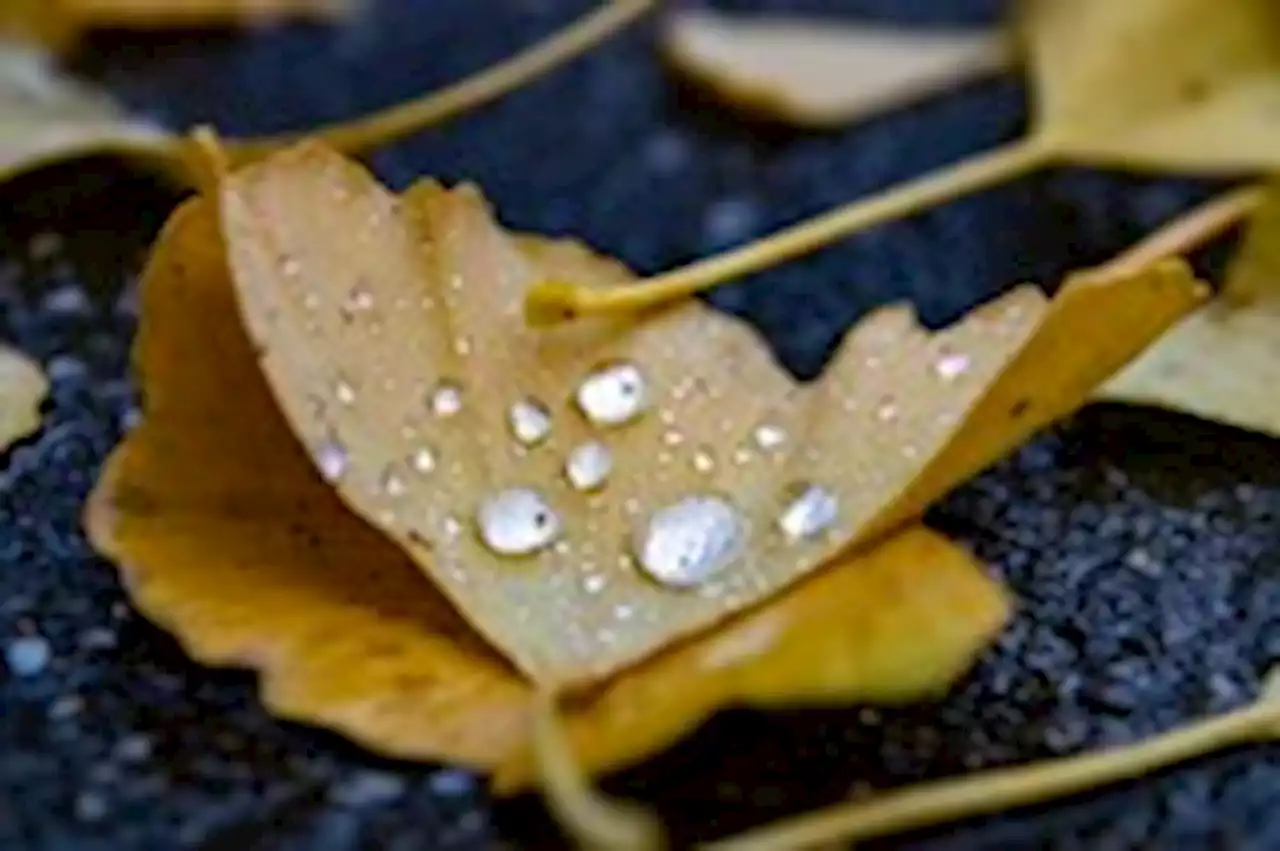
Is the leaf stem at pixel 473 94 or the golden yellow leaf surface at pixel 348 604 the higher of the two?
the leaf stem at pixel 473 94

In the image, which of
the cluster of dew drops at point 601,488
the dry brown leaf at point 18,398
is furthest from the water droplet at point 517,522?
the dry brown leaf at point 18,398

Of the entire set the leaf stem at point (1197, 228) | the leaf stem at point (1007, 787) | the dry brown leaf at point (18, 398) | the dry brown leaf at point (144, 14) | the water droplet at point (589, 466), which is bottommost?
the leaf stem at point (1007, 787)

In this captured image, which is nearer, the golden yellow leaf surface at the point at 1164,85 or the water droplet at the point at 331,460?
the water droplet at the point at 331,460

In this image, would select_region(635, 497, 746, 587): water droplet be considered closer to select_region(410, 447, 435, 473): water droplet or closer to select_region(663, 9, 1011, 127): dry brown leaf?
select_region(410, 447, 435, 473): water droplet

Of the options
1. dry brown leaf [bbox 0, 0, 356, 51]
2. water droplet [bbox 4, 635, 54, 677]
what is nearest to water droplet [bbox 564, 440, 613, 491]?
Result: water droplet [bbox 4, 635, 54, 677]

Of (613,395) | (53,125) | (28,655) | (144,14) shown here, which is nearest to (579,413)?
(613,395)

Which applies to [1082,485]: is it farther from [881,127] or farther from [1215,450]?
[881,127]

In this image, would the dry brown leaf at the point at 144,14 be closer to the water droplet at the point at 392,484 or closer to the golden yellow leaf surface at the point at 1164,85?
the golden yellow leaf surface at the point at 1164,85
